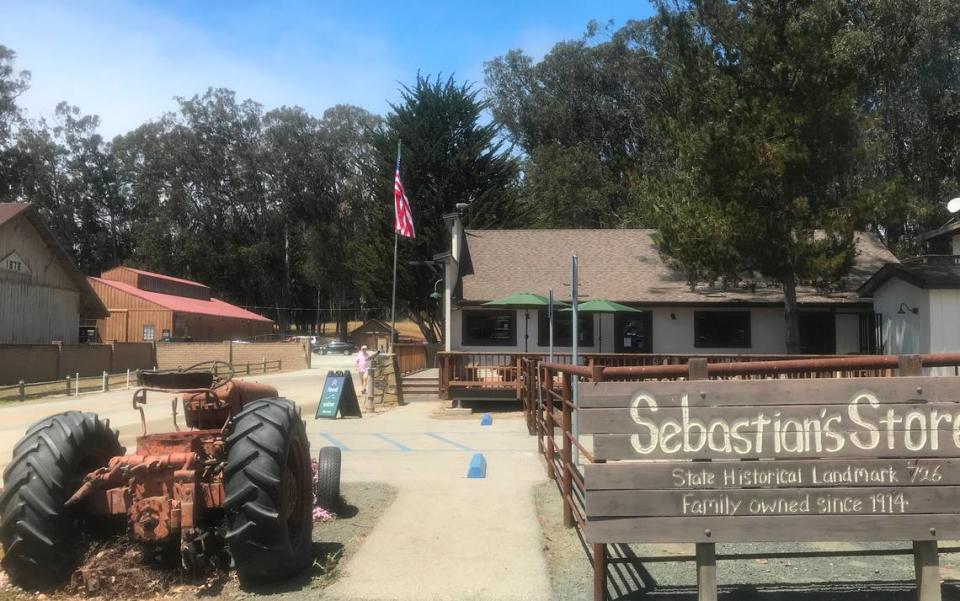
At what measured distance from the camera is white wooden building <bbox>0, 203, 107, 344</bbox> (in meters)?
32.5

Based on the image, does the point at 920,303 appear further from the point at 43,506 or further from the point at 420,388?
the point at 43,506

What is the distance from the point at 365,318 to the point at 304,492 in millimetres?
79659

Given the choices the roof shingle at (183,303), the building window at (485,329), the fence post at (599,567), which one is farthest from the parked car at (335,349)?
the fence post at (599,567)

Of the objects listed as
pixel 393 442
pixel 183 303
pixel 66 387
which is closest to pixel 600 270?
pixel 393 442

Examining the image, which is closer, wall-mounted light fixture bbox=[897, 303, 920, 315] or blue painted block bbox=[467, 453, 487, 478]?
blue painted block bbox=[467, 453, 487, 478]

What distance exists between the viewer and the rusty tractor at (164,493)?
479cm

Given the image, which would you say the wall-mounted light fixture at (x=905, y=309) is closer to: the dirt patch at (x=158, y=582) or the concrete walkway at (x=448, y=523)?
the concrete walkway at (x=448, y=523)

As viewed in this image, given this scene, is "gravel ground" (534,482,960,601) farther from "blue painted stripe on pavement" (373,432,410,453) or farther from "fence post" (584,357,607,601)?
"blue painted stripe on pavement" (373,432,410,453)

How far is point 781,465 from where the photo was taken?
451cm

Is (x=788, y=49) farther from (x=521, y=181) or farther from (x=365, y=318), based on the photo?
(x=365, y=318)

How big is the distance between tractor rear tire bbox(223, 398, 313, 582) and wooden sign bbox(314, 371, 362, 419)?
10540 millimetres

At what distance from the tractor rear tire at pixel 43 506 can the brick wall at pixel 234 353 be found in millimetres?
36710

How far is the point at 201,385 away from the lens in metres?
5.64

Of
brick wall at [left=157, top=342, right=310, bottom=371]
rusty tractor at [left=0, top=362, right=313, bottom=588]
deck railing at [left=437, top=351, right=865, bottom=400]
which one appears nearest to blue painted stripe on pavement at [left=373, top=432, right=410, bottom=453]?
deck railing at [left=437, top=351, right=865, bottom=400]
